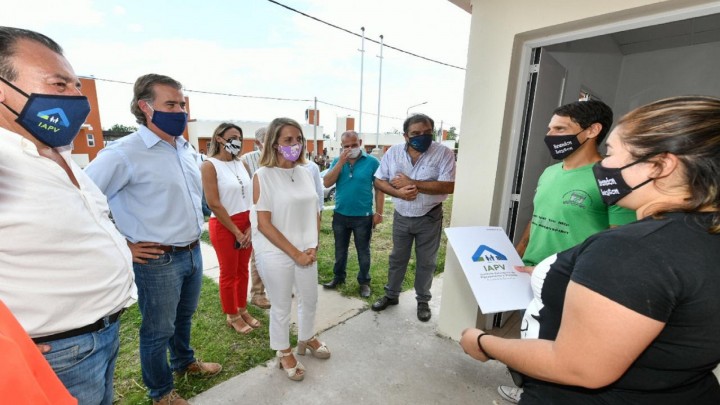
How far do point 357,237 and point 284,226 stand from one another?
1.70 metres

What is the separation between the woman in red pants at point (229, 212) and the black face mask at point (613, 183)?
2674 mm

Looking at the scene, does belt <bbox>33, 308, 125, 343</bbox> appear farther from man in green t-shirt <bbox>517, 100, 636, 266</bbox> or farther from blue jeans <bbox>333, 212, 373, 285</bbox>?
blue jeans <bbox>333, 212, 373, 285</bbox>

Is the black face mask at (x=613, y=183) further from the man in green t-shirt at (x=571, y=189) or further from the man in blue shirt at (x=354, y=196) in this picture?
the man in blue shirt at (x=354, y=196)

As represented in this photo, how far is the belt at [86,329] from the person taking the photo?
111 centimetres

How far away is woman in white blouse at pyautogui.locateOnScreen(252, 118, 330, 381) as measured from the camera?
234cm

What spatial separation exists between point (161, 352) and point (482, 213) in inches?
99.4

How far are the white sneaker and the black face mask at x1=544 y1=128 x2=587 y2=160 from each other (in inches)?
67.8

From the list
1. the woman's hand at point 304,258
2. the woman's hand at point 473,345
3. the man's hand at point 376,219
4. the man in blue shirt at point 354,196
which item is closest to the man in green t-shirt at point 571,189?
the woman's hand at point 473,345

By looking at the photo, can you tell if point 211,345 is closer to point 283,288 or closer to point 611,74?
point 283,288

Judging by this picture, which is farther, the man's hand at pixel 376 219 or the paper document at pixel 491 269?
the man's hand at pixel 376 219

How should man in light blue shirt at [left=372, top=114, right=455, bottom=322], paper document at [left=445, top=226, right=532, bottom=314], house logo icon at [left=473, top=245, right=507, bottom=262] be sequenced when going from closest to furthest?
1. paper document at [left=445, top=226, right=532, bottom=314]
2. house logo icon at [left=473, top=245, right=507, bottom=262]
3. man in light blue shirt at [left=372, top=114, right=455, bottom=322]

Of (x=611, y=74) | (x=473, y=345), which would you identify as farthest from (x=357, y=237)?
(x=611, y=74)

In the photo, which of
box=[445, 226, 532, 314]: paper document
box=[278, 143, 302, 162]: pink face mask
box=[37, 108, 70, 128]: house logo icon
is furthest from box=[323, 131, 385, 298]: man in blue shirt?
box=[37, 108, 70, 128]: house logo icon

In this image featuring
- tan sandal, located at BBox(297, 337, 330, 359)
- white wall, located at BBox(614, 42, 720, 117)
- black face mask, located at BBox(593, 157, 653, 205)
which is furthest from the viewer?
white wall, located at BBox(614, 42, 720, 117)
